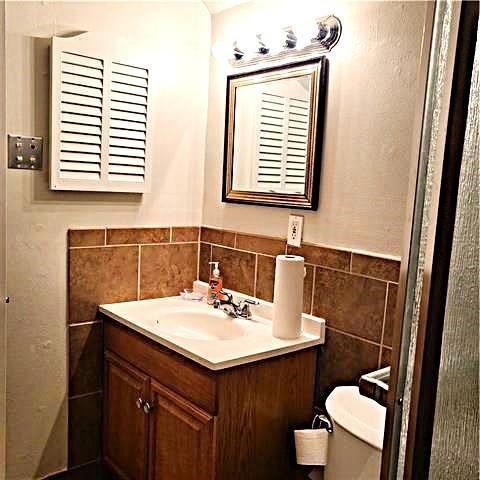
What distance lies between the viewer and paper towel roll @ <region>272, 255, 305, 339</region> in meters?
1.77

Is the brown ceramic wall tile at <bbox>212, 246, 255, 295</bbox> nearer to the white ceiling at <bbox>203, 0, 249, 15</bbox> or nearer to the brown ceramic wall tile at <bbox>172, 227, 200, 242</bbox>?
the brown ceramic wall tile at <bbox>172, 227, 200, 242</bbox>

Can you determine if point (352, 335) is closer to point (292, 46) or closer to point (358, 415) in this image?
point (358, 415)

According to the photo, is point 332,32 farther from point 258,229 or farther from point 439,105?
point 439,105

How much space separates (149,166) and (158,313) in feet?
2.00

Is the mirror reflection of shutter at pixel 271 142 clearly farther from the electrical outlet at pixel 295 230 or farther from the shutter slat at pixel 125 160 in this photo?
the shutter slat at pixel 125 160

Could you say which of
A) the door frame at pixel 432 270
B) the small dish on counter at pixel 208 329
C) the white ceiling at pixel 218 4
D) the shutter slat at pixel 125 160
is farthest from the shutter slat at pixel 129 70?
the door frame at pixel 432 270

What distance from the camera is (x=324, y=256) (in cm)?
185

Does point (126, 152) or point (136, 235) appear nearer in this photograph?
point (126, 152)

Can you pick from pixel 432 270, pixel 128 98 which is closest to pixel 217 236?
pixel 128 98

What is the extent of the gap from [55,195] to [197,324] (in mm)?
758

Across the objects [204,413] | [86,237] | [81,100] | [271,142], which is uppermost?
[81,100]

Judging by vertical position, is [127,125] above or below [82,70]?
below

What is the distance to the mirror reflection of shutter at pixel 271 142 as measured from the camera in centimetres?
198

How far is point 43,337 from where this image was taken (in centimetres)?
203
